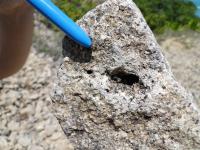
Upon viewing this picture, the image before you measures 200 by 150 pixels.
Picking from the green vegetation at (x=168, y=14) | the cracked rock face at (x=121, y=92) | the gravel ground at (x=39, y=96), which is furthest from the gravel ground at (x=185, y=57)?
the cracked rock face at (x=121, y=92)

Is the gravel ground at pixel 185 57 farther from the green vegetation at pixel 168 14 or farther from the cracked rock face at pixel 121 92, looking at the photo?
the cracked rock face at pixel 121 92

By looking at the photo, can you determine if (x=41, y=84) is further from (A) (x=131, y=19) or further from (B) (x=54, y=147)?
(A) (x=131, y=19)

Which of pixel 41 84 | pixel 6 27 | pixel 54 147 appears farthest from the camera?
pixel 41 84

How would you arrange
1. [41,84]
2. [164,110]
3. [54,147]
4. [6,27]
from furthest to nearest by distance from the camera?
[41,84]
[54,147]
[6,27]
[164,110]

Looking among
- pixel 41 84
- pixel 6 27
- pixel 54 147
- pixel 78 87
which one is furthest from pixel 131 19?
Answer: pixel 41 84

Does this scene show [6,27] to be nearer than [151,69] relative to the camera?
No

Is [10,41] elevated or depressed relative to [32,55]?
elevated

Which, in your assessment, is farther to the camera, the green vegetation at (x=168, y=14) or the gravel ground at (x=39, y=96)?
the gravel ground at (x=39, y=96)

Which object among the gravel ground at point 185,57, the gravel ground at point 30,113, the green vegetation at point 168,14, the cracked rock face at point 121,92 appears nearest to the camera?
the cracked rock face at point 121,92
